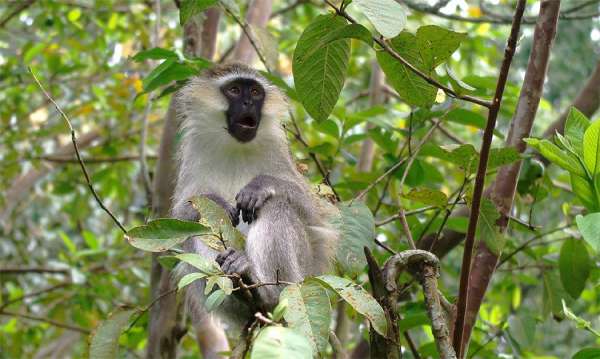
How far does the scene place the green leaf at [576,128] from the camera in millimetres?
2701

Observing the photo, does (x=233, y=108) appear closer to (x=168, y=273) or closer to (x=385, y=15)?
(x=168, y=273)

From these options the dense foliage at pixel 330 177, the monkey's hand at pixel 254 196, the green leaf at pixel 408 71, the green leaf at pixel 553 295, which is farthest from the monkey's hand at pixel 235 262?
the green leaf at pixel 553 295

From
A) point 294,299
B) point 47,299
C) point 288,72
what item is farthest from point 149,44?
point 294,299

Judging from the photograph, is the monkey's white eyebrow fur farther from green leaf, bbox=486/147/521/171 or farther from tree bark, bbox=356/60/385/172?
green leaf, bbox=486/147/521/171

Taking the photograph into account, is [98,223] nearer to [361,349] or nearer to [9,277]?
[9,277]

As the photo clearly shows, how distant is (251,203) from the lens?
13.9 feet

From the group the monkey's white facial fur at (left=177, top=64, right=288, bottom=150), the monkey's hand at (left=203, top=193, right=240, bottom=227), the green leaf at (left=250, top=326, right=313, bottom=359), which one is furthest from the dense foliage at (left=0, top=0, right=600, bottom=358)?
the monkey's hand at (left=203, top=193, right=240, bottom=227)

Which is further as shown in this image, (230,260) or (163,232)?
(230,260)

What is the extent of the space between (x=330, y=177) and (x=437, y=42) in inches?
87.3

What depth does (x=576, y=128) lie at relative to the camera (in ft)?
9.00

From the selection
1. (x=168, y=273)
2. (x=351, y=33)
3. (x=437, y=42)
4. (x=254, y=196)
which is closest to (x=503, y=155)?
(x=437, y=42)

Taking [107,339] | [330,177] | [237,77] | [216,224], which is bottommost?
[107,339]

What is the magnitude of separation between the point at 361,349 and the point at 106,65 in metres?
4.09

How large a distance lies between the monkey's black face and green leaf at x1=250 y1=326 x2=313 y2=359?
3330 mm
